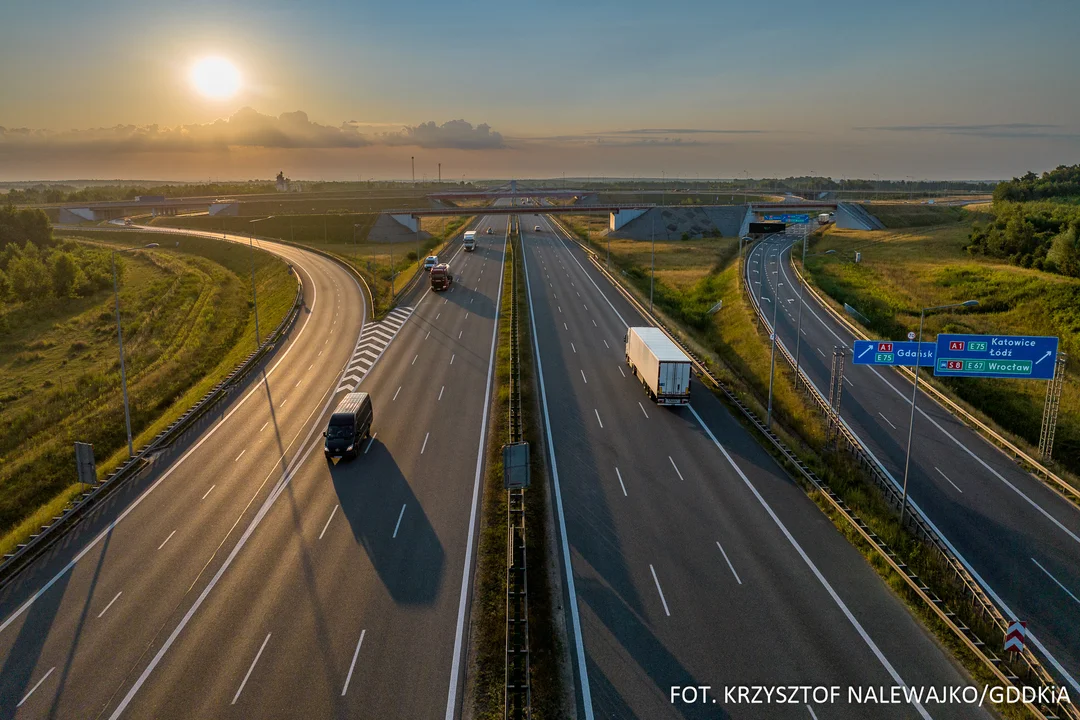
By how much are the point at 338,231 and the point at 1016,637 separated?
136453mm

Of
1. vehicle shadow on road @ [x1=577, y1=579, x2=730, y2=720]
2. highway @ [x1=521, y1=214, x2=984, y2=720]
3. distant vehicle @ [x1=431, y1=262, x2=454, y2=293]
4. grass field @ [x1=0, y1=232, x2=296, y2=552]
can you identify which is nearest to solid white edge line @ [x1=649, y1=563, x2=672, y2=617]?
highway @ [x1=521, y1=214, x2=984, y2=720]

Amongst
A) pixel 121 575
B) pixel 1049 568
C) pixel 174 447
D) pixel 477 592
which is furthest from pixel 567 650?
pixel 174 447

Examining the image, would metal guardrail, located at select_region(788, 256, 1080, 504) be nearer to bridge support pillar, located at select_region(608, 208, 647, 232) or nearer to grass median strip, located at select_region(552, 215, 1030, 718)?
grass median strip, located at select_region(552, 215, 1030, 718)

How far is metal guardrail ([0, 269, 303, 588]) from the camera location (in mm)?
24344

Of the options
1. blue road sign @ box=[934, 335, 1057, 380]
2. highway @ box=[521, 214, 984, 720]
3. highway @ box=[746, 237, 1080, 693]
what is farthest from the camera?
blue road sign @ box=[934, 335, 1057, 380]

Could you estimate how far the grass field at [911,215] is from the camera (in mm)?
149125

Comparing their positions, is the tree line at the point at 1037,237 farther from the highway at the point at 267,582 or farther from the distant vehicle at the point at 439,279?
the highway at the point at 267,582

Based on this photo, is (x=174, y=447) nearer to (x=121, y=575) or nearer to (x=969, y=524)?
(x=121, y=575)

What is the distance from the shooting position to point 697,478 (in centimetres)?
3094

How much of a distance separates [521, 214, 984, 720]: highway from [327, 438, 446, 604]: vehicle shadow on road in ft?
17.1

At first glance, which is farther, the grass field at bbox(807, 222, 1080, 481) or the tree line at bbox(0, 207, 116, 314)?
the tree line at bbox(0, 207, 116, 314)

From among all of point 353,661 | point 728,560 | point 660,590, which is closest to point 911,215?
point 728,560

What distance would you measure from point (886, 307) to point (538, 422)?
53743 mm

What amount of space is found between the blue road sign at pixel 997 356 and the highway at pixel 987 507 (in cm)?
577
